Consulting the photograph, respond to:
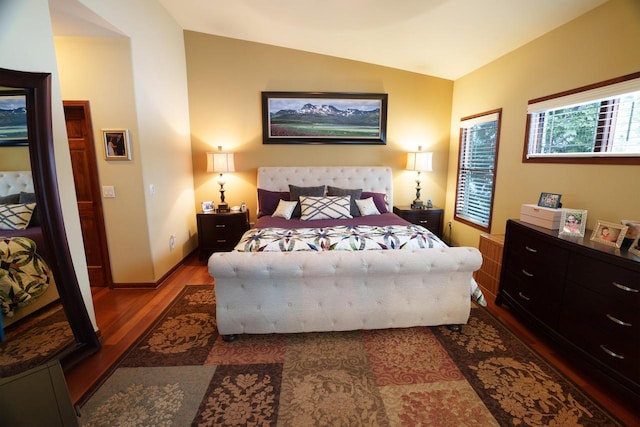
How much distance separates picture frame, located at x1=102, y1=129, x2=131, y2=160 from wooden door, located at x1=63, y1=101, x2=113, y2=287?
0.14 meters

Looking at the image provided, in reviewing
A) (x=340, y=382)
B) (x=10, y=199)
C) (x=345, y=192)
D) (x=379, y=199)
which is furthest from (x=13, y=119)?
(x=379, y=199)

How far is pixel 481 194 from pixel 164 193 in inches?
159

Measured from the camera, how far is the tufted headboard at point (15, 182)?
1.65 meters

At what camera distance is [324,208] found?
3520 millimetres

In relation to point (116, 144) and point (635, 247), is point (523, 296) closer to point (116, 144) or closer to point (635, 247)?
point (635, 247)

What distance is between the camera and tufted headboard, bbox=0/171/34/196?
5.41ft

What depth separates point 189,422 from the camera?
5.07ft

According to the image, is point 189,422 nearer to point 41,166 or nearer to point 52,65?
point 41,166

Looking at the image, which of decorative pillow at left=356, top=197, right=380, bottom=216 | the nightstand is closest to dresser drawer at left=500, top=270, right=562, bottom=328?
decorative pillow at left=356, top=197, right=380, bottom=216

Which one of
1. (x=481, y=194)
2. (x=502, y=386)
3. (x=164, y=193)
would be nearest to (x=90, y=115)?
(x=164, y=193)

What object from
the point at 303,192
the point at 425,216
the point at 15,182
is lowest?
the point at 425,216

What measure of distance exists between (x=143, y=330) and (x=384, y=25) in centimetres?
381

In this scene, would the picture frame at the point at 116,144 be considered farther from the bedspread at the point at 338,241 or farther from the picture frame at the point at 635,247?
the picture frame at the point at 635,247

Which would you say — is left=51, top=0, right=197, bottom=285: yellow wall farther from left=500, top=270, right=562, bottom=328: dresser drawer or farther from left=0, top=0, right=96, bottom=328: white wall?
left=500, top=270, right=562, bottom=328: dresser drawer
